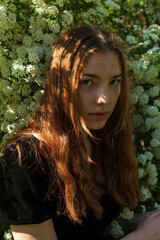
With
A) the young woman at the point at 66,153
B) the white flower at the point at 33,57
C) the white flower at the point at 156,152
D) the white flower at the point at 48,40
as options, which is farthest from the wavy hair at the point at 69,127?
the white flower at the point at 156,152

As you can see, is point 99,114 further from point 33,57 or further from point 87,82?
point 33,57

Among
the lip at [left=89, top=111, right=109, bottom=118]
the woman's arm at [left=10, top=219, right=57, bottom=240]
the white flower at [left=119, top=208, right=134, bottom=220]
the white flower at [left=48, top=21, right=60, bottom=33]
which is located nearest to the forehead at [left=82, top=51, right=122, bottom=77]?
the lip at [left=89, top=111, right=109, bottom=118]

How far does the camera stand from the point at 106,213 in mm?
2164

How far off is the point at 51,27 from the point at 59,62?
61cm

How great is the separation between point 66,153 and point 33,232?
0.44 m

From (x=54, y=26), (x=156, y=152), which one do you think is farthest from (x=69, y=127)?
(x=156, y=152)

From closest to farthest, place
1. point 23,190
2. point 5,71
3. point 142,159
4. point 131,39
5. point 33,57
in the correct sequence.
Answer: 1. point 23,190
2. point 33,57
3. point 5,71
4. point 142,159
5. point 131,39

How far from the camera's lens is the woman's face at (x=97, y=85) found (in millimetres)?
1910

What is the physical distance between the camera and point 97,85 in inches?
77.0

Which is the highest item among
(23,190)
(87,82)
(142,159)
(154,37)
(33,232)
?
(154,37)

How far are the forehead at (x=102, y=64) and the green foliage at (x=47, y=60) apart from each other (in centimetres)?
54

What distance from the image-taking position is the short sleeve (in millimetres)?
1773

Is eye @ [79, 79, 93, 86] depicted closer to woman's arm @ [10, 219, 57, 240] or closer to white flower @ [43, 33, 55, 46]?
white flower @ [43, 33, 55, 46]

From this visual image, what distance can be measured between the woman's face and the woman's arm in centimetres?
64
